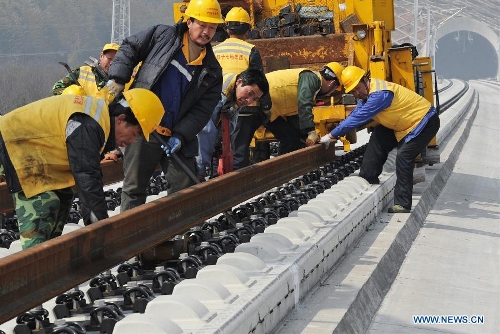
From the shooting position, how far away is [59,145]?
567 cm

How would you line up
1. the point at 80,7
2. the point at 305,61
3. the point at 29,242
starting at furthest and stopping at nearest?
the point at 80,7 < the point at 305,61 < the point at 29,242

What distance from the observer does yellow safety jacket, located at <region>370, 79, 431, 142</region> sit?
10617mm

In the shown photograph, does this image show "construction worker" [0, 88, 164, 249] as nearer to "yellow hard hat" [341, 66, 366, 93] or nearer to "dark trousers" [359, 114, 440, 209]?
"yellow hard hat" [341, 66, 366, 93]

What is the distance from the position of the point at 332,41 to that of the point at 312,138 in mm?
3559

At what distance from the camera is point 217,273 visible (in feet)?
18.8

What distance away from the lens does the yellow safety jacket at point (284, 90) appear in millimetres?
11969

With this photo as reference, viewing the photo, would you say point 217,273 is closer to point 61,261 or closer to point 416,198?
point 61,261

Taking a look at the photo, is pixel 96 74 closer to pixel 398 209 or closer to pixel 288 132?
pixel 288 132

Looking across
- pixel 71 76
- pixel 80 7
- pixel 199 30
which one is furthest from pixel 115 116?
pixel 80 7

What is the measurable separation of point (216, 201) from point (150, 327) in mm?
3981

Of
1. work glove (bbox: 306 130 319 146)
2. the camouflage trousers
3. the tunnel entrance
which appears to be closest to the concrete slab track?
work glove (bbox: 306 130 319 146)

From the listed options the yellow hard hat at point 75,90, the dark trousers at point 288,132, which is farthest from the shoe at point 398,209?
the yellow hard hat at point 75,90

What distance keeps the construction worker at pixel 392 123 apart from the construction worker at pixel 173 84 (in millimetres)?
2615

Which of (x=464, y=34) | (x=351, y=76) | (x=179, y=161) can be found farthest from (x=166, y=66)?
(x=464, y=34)
